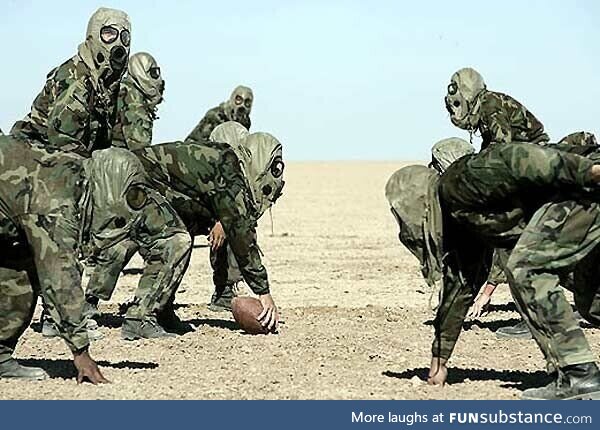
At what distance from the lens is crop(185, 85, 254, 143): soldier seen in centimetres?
1673

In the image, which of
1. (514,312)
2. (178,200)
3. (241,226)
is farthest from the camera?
(514,312)

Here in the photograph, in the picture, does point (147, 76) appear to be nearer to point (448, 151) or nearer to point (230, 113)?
point (448, 151)

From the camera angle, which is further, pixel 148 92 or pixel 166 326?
pixel 148 92

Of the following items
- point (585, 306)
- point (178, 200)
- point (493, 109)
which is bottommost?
point (585, 306)

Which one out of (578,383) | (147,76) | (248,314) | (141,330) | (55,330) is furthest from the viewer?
(147,76)

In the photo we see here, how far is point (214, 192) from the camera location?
34.8ft

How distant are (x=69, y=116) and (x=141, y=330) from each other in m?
2.07

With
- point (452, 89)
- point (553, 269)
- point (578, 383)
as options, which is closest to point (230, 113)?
point (452, 89)

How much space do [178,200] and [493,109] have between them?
115 inches

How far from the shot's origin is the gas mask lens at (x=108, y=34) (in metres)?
10.6

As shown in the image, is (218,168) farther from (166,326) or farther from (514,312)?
(514,312)

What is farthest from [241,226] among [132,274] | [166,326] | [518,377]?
[132,274]

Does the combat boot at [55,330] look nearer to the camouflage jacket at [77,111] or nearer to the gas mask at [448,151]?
the camouflage jacket at [77,111]

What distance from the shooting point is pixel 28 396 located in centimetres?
837
